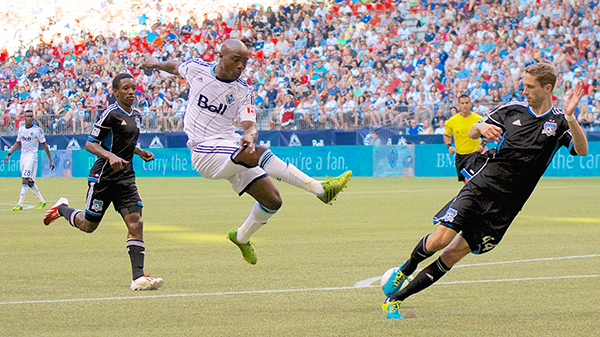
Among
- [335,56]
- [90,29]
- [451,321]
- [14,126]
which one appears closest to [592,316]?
[451,321]

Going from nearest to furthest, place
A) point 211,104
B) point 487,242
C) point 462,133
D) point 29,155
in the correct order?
point 487,242 < point 211,104 < point 462,133 < point 29,155

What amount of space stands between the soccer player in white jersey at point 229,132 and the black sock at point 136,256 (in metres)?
0.95

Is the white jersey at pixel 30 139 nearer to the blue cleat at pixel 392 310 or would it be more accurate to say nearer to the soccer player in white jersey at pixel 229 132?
the soccer player in white jersey at pixel 229 132

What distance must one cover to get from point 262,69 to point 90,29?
15.1 metres

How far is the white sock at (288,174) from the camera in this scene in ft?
26.7

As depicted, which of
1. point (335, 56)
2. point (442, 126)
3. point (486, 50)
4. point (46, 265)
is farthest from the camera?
point (335, 56)

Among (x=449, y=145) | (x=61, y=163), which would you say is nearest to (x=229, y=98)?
(x=449, y=145)

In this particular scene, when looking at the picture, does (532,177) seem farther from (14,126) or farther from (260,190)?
(14,126)

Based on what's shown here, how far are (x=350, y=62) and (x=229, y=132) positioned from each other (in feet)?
83.0

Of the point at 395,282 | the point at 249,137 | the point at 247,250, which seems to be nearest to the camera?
the point at 395,282

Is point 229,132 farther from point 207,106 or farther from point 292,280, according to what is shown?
point 292,280

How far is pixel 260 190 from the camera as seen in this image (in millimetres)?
8297

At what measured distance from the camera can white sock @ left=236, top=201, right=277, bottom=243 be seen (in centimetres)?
848

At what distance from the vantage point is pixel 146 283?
24.9 feet
